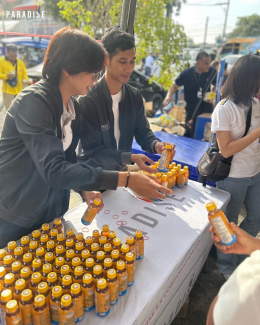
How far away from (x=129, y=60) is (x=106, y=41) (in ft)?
0.82

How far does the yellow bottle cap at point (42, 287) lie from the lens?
1.07 m

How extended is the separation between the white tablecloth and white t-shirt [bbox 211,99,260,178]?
0.96 feet

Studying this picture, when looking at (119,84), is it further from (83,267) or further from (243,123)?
(83,267)

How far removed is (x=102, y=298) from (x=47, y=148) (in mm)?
732

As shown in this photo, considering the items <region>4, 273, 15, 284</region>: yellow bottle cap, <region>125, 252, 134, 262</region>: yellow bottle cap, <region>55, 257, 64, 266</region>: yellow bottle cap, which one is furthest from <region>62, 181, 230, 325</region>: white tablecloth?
<region>4, 273, 15, 284</region>: yellow bottle cap

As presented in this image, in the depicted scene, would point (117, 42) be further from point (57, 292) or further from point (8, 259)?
point (57, 292)

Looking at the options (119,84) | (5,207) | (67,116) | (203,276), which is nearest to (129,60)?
(119,84)

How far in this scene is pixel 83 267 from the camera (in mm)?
1295

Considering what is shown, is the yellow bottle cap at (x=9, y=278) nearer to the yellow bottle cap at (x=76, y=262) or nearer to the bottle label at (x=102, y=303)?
the yellow bottle cap at (x=76, y=262)

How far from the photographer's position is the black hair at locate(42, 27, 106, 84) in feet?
4.51

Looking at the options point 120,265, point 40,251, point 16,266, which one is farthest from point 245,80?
point 16,266

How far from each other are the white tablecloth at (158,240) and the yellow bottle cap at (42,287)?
0.23 metres

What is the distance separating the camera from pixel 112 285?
45.6 inches

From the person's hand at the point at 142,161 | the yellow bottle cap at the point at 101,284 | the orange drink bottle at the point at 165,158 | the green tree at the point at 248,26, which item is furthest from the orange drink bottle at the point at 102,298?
the green tree at the point at 248,26
